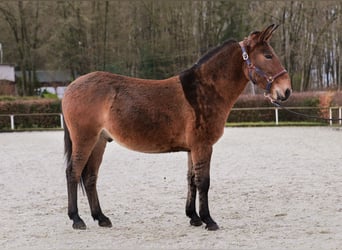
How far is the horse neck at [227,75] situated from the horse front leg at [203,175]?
0.58 meters

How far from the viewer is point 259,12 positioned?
3184 cm

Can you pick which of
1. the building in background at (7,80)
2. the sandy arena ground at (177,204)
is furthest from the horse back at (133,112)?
the building in background at (7,80)

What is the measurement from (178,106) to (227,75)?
2.03ft

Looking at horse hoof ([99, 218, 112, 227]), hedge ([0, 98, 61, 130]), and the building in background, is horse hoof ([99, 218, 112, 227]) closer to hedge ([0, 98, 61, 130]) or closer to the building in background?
hedge ([0, 98, 61, 130])

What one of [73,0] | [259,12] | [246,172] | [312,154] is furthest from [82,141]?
[73,0]

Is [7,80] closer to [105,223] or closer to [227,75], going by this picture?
[105,223]

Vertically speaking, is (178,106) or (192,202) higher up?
(178,106)

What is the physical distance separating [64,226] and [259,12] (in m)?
28.6

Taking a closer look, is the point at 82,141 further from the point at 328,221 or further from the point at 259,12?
the point at 259,12

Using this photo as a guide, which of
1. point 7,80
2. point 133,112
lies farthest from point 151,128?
point 7,80

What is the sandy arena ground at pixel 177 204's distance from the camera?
470 cm

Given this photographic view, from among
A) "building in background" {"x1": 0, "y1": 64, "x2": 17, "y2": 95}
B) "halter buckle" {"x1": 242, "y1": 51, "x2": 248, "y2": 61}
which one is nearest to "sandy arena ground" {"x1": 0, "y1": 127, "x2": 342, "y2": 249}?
"halter buckle" {"x1": 242, "y1": 51, "x2": 248, "y2": 61}

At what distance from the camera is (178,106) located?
5039mm

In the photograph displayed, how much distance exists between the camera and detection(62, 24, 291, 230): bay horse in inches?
196
